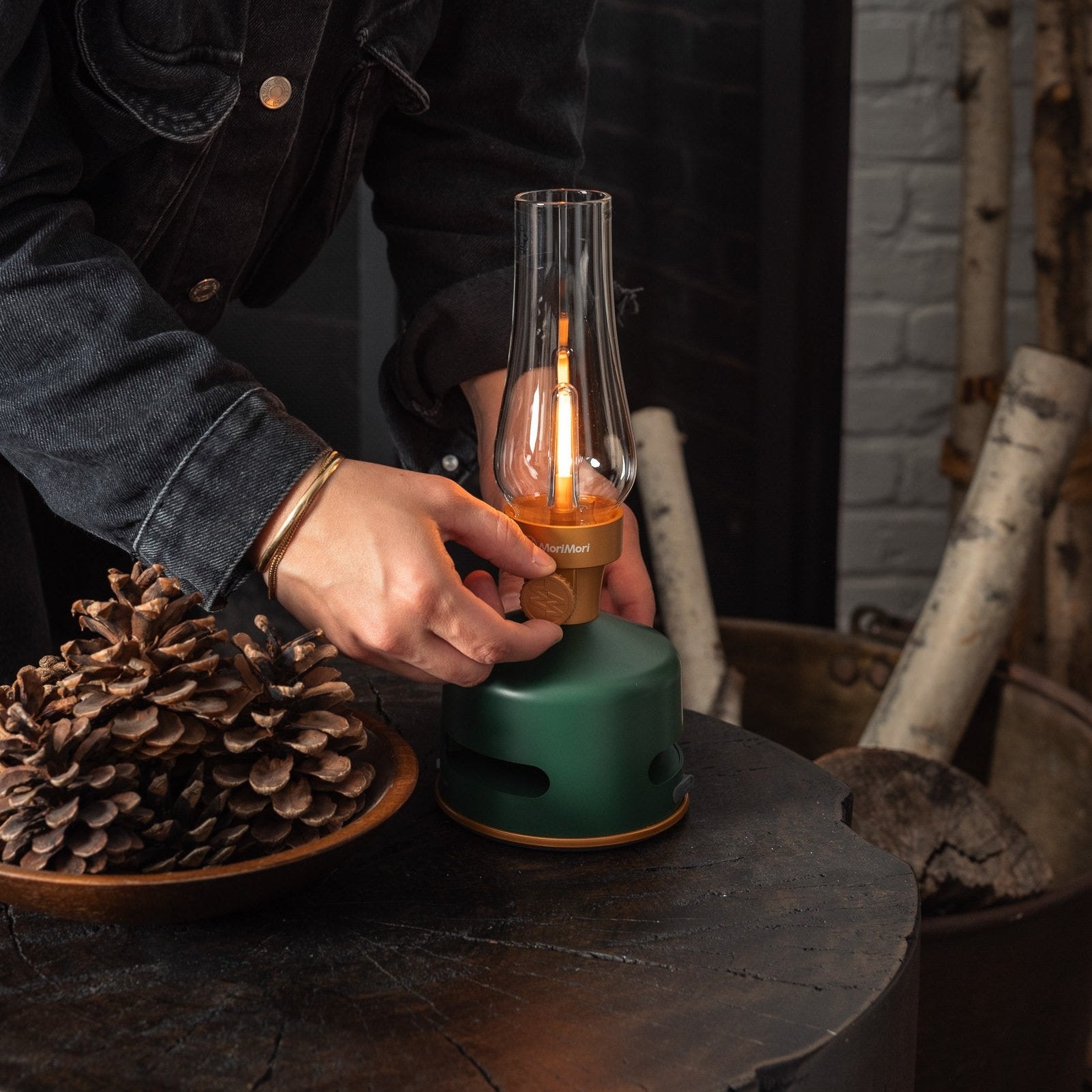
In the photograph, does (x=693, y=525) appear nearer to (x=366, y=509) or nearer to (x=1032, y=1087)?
(x=1032, y=1087)

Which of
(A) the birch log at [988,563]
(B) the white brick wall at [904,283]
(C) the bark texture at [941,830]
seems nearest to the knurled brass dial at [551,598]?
(C) the bark texture at [941,830]

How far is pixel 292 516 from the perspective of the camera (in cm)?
70

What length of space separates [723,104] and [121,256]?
1078mm

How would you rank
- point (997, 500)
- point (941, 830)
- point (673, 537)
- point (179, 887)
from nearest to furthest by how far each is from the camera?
point (179, 887)
point (941, 830)
point (997, 500)
point (673, 537)

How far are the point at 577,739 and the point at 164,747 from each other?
0.21 meters

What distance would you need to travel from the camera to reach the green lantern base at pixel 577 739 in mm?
710

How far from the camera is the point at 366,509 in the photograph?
68 cm

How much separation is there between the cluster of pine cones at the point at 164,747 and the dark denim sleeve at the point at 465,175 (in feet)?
1.27

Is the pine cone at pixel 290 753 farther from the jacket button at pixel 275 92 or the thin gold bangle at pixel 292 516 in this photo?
the jacket button at pixel 275 92

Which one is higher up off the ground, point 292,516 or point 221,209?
point 221,209

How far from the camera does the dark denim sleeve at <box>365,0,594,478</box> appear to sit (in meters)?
0.99

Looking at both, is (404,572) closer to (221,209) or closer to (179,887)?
(179,887)

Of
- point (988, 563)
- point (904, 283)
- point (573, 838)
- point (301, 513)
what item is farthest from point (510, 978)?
point (904, 283)

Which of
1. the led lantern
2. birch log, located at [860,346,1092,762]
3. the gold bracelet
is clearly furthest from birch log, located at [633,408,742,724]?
the gold bracelet
